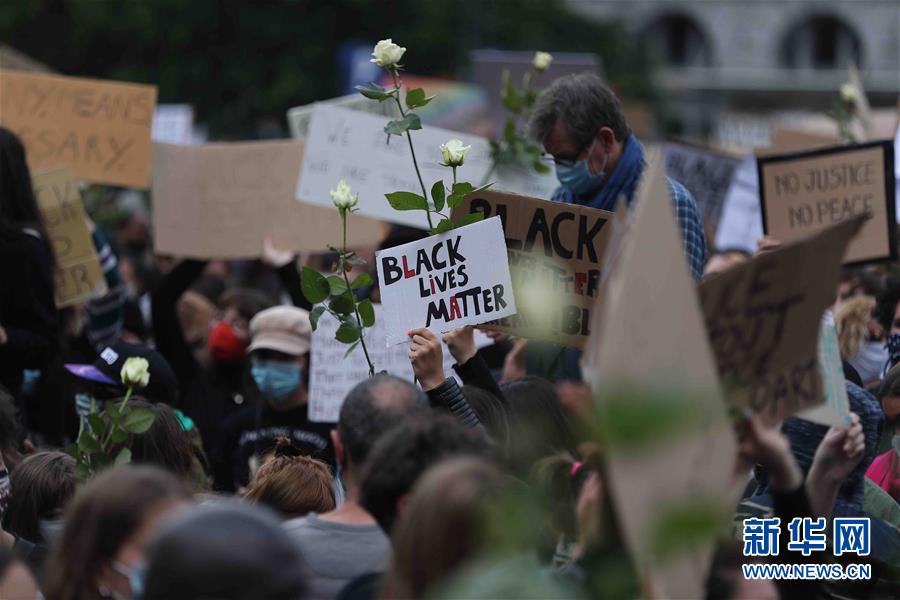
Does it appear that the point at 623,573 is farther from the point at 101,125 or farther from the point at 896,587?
the point at 101,125

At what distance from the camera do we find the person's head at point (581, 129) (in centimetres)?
478

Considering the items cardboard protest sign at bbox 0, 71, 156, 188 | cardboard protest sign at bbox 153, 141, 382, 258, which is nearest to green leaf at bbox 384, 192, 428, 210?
cardboard protest sign at bbox 153, 141, 382, 258

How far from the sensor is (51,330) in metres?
5.51

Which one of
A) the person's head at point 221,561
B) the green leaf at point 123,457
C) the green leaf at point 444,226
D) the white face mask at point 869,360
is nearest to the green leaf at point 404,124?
the green leaf at point 444,226

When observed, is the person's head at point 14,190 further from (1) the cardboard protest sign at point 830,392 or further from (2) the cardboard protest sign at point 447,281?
(1) the cardboard protest sign at point 830,392

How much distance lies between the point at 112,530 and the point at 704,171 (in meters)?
6.65

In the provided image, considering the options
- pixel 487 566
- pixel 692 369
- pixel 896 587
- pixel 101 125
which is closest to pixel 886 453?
pixel 896 587

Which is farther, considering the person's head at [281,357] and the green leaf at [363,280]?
the person's head at [281,357]

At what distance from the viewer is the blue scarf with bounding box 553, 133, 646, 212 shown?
15.9ft

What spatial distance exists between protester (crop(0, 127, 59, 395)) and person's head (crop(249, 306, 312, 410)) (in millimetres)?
782

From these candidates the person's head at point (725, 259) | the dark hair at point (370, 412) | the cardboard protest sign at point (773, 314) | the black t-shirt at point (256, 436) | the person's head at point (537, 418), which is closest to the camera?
the cardboard protest sign at point (773, 314)

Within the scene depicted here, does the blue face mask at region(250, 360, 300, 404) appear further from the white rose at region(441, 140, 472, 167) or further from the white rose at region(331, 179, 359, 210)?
the white rose at region(441, 140, 472, 167)

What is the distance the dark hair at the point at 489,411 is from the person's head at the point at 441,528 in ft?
5.00

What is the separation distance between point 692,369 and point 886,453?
2.36m
